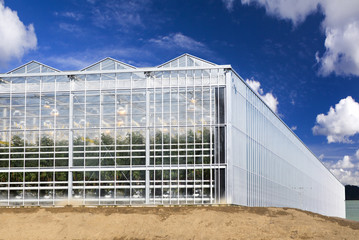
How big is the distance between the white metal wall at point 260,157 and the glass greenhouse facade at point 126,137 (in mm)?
218

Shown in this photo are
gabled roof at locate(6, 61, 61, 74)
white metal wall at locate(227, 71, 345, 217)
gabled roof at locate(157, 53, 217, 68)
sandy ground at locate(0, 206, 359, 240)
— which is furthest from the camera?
gabled roof at locate(157, 53, 217, 68)

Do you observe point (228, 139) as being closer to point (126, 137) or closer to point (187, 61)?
point (126, 137)

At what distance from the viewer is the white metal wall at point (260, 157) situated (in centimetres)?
4066

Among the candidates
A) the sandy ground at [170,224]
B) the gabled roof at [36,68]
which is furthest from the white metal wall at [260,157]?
the gabled roof at [36,68]

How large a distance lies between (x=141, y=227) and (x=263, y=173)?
2045 centimetres

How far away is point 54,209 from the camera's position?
3925 centimetres

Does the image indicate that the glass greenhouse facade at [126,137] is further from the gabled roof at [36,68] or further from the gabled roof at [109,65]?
the gabled roof at [36,68]

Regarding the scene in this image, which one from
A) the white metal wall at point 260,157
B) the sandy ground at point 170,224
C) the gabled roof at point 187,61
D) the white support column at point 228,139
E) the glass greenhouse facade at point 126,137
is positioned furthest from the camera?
the gabled roof at point 187,61

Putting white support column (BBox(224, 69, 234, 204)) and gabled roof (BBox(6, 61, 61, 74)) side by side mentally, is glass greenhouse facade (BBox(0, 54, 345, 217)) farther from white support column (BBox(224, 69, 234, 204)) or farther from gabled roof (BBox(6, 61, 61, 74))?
gabled roof (BBox(6, 61, 61, 74))

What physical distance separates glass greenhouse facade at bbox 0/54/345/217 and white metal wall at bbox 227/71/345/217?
0.72ft

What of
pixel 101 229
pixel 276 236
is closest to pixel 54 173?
pixel 101 229

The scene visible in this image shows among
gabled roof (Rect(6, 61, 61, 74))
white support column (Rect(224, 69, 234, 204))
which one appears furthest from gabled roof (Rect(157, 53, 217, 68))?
gabled roof (Rect(6, 61, 61, 74))

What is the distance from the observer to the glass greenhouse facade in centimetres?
4003

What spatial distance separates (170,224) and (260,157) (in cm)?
1842
